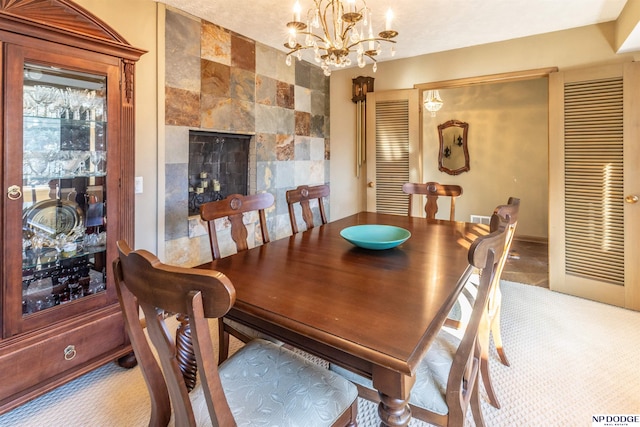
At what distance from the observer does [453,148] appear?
5.58m

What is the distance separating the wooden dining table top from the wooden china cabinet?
942mm

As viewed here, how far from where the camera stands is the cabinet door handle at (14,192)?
5.18 ft

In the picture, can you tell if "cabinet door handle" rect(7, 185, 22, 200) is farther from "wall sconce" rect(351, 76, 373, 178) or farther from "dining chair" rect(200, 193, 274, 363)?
"wall sconce" rect(351, 76, 373, 178)

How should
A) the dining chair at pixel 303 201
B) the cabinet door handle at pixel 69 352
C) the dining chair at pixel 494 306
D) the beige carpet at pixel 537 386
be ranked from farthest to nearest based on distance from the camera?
the dining chair at pixel 303 201, the cabinet door handle at pixel 69 352, the beige carpet at pixel 537 386, the dining chair at pixel 494 306

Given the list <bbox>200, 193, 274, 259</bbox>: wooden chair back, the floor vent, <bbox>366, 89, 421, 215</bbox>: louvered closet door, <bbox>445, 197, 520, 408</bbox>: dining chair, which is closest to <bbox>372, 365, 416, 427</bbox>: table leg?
<bbox>445, 197, 520, 408</bbox>: dining chair

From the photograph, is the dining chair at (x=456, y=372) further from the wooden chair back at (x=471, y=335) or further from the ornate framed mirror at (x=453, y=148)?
the ornate framed mirror at (x=453, y=148)

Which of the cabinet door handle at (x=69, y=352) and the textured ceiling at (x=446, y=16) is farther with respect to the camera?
the textured ceiling at (x=446, y=16)

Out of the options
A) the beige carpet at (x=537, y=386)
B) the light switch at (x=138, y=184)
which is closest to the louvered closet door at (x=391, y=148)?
the beige carpet at (x=537, y=386)

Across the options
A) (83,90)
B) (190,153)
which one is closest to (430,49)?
(190,153)

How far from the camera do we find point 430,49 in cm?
365

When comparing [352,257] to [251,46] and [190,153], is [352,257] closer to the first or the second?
Result: [190,153]

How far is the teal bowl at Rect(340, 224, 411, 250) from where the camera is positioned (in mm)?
1721

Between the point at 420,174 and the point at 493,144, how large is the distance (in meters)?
2.16

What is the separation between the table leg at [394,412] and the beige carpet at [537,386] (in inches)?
32.4
